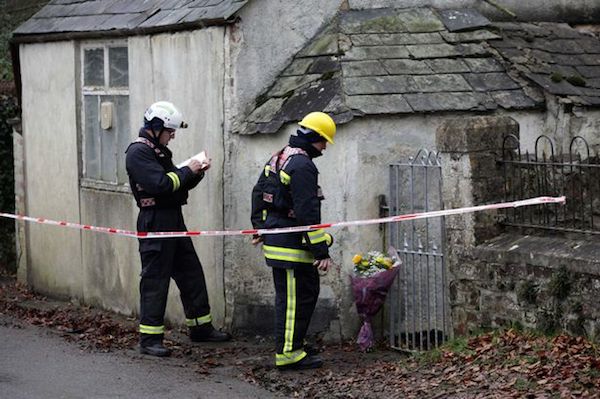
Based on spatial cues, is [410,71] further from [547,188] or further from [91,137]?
[91,137]

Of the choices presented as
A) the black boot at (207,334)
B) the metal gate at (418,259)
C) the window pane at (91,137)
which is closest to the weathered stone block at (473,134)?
the metal gate at (418,259)

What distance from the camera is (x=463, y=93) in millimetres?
12305

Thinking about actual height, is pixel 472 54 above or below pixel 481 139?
above

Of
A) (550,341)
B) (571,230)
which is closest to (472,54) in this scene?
(571,230)

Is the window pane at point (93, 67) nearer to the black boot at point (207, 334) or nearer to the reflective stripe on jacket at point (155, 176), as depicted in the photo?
the reflective stripe on jacket at point (155, 176)

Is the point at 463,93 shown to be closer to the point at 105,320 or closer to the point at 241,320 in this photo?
the point at 241,320

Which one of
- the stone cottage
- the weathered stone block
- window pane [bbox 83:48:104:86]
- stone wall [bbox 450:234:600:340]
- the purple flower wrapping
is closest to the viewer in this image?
stone wall [bbox 450:234:600:340]

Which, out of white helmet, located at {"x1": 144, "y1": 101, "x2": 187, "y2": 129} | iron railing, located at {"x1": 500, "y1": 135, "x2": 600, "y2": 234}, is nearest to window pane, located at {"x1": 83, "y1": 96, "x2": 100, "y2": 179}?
white helmet, located at {"x1": 144, "y1": 101, "x2": 187, "y2": 129}

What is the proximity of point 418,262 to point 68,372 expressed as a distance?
3171mm

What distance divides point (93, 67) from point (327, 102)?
4152 millimetres

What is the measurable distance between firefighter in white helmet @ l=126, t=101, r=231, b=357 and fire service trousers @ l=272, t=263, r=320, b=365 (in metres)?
1.42

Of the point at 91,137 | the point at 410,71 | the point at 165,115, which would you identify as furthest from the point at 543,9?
the point at 91,137

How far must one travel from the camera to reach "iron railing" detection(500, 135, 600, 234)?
10398 mm

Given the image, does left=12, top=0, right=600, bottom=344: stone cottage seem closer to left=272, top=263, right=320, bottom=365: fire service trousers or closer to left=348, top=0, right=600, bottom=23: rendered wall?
left=348, top=0, right=600, bottom=23: rendered wall
